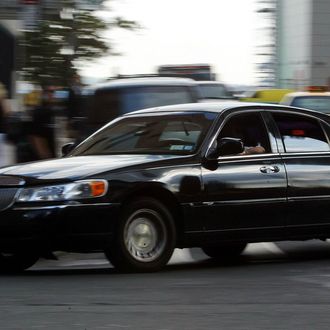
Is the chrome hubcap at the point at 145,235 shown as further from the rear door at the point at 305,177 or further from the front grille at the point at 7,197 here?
the rear door at the point at 305,177

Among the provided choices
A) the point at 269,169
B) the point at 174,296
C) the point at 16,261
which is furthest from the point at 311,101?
A: the point at 174,296

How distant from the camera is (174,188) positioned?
8.25m

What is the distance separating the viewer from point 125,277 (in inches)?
314

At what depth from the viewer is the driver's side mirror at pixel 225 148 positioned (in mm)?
8500

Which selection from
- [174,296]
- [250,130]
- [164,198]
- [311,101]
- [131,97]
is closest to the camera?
[174,296]

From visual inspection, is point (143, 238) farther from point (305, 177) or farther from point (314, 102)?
point (314, 102)

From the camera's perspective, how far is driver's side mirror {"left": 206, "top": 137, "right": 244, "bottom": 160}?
850cm

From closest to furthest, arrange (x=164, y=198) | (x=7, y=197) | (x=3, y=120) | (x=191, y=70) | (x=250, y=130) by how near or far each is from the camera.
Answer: (x=7, y=197) < (x=164, y=198) < (x=250, y=130) < (x=3, y=120) < (x=191, y=70)

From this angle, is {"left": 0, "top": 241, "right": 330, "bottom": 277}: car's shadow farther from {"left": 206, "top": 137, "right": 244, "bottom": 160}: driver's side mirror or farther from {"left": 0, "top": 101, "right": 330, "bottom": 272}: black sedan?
{"left": 206, "top": 137, "right": 244, "bottom": 160}: driver's side mirror

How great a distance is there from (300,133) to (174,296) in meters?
3.00

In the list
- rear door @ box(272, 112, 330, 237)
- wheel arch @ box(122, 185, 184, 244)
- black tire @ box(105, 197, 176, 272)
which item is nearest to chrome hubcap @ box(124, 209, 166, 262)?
black tire @ box(105, 197, 176, 272)

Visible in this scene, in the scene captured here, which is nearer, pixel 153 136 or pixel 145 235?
pixel 145 235

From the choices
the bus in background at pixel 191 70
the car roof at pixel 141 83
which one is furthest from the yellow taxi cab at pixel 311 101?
the bus in background at pixel 191 70

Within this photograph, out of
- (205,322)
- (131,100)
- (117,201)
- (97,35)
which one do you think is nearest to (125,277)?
(117,201)
